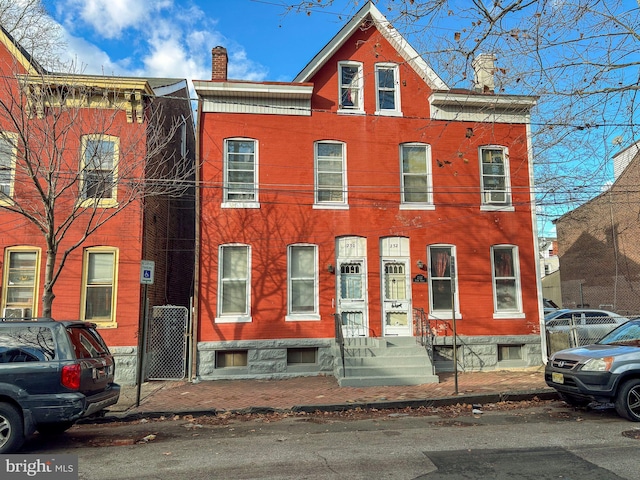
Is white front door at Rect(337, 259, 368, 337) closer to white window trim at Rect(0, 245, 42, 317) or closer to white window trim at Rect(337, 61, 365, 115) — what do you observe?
white window trim at Rect(337, 61, 365, 115)

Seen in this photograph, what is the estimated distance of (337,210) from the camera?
13461 mm

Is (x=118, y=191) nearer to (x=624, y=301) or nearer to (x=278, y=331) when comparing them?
(x=278, y=331)

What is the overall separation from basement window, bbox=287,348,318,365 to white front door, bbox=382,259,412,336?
220 cm

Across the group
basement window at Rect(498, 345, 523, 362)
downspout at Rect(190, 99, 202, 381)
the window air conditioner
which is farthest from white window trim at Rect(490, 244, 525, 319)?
the window air conditioner

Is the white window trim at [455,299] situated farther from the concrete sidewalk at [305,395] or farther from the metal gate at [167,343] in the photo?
the metal gate at [167,343]

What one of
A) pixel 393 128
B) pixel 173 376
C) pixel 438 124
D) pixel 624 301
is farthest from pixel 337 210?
pixel 624 301

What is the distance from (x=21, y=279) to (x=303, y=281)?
751 cm

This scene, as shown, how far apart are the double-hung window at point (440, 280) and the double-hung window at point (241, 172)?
5633 millimetres

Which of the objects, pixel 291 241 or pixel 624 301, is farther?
pixel 624 301

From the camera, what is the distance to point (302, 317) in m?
12.9

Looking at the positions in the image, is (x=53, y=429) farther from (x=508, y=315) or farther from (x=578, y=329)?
(x=578, y=329)

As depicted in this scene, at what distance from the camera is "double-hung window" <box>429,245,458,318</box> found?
44.4 feet

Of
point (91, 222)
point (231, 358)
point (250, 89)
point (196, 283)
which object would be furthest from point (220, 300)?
point (250, 89)

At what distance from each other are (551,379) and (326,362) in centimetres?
602
